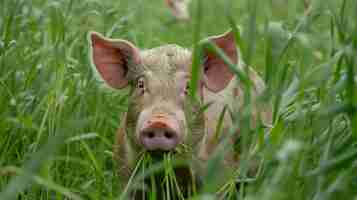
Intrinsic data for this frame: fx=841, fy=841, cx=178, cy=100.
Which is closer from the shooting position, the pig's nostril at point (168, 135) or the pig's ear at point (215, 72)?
the pig's nostril at point (168, 135)

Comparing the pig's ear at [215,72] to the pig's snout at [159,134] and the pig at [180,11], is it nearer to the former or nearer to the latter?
the pig's snout at [159,134]

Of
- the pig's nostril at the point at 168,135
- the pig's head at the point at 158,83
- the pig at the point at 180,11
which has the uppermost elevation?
the pig at the point at 180,11

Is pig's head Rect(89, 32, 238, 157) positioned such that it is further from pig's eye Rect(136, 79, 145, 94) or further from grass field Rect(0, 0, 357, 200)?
grass field Rect(0, 0, 357, 200)

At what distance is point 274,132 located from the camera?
3.36 m

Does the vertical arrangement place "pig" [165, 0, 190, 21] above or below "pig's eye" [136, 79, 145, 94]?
above

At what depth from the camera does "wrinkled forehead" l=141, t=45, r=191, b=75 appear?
14.8 feet

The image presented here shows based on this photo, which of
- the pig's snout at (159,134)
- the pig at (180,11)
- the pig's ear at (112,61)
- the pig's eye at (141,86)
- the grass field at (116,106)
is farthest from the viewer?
the pig at (180,11)

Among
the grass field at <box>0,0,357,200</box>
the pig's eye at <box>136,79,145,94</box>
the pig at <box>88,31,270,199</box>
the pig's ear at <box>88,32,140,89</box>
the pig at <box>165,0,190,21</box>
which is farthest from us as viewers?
the pig at <box>165,0,190,21</box>

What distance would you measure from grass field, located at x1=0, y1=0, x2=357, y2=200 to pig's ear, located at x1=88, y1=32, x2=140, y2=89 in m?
0.10

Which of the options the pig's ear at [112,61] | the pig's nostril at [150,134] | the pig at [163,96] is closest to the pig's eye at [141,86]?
the pig at [163,96]

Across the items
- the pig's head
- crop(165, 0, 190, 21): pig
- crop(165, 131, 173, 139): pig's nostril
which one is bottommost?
crop(165, 131, 173, 139): pig's nostril

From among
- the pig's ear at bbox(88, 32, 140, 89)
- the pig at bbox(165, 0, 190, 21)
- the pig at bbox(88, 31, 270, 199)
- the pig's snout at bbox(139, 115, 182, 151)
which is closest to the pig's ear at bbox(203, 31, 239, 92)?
the pig at bbox(88, 31, 270, 199)

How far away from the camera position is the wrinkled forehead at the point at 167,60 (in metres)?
4.51

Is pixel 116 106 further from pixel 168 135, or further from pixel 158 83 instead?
pixel 168 135
